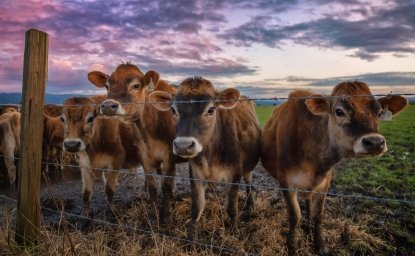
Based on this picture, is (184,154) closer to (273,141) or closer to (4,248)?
(273,141)

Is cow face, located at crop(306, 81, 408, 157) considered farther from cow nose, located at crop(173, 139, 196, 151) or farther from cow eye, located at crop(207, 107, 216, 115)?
cow nose, located at crop(173, 139, 196, 151)

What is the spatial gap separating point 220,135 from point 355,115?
1921 mm

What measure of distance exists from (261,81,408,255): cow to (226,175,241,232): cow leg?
0.67 m

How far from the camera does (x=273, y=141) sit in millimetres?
5852

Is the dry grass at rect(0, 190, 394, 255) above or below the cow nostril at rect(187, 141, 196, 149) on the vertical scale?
below

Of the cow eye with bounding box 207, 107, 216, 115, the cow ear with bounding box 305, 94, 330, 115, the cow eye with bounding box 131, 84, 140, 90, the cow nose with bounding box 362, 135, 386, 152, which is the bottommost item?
the cow nose with bounding box 362, 135, 386, 152

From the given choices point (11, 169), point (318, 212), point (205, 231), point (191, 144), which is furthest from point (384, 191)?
point (11, 169)

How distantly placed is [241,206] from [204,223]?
1168mm

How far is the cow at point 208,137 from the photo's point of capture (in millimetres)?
4632

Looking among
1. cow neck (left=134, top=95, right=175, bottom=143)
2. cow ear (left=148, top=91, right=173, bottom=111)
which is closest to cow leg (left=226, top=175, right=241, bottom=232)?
cow ear (left=148, top=91, right=173, bottom=111)

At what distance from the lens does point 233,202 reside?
17.8 ft

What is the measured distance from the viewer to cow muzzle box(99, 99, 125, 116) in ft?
17.9

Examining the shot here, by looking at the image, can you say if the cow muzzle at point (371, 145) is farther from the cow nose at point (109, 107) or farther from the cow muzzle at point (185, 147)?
the cow nose at point (109, 107)

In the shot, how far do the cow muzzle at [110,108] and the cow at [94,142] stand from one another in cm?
81
